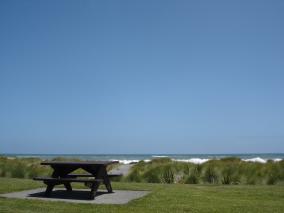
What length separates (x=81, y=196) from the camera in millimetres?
9438

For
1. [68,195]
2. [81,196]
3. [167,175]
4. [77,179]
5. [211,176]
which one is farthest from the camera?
[167,175]

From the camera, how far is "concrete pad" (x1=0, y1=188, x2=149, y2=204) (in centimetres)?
871

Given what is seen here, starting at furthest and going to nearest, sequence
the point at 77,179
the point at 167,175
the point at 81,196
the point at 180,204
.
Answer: the point at 167,175 < the point at 81,196 < the point at 77,179 < the point at 180,204

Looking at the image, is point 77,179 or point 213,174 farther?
point 213,174

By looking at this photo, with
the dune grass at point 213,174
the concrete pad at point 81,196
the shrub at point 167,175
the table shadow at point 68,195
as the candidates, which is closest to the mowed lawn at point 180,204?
the concrete pad at point 81,196

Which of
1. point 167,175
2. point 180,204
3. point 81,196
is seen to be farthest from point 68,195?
point 167,175

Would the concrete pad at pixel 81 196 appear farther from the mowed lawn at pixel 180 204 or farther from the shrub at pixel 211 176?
the shrub at pixel 211 176

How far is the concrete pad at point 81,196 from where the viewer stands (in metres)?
8.71

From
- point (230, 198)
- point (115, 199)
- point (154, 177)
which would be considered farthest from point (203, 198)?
point (154, 177)

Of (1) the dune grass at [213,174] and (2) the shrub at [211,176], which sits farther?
(2) the shrub at [211,176]

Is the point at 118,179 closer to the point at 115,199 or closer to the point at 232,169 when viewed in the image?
the point at 232,169

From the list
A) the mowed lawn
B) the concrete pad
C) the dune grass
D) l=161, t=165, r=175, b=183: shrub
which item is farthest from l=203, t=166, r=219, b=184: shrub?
the concrete pad

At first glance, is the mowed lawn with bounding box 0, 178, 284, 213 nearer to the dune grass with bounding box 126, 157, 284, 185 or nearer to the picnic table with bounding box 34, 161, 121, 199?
the picnic table with bounding box 34, 161, 121, 199

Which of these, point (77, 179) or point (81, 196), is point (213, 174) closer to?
point (81, 196)
